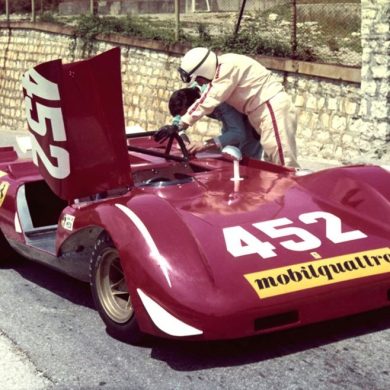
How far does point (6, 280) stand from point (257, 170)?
76.3 inches

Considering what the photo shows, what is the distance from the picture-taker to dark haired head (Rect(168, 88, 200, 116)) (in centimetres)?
637

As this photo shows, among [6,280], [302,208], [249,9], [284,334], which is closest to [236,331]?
[284,334]

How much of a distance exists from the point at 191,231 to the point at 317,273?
2.20 ft

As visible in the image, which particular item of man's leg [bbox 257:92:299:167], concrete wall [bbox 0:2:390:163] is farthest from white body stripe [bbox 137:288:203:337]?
concrete wall [bbox 0:2:390:163]

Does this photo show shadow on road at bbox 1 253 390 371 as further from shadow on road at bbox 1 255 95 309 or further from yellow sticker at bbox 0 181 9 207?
yellow sticker at bbox 0 181 9 207

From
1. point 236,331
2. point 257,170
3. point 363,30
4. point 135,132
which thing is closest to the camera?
point 236,331

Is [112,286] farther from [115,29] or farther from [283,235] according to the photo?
[115,29]

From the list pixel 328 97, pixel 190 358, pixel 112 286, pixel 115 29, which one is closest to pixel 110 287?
pixel 112 286

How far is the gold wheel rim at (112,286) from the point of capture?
14.3 ft

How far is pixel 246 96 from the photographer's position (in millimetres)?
6289

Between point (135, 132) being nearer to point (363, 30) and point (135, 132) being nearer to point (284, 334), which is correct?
point (284, 334)

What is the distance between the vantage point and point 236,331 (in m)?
3.83

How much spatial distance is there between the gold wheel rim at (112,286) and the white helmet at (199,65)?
2.05 metres

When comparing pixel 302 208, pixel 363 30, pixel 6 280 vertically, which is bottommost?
pixel 6 280
